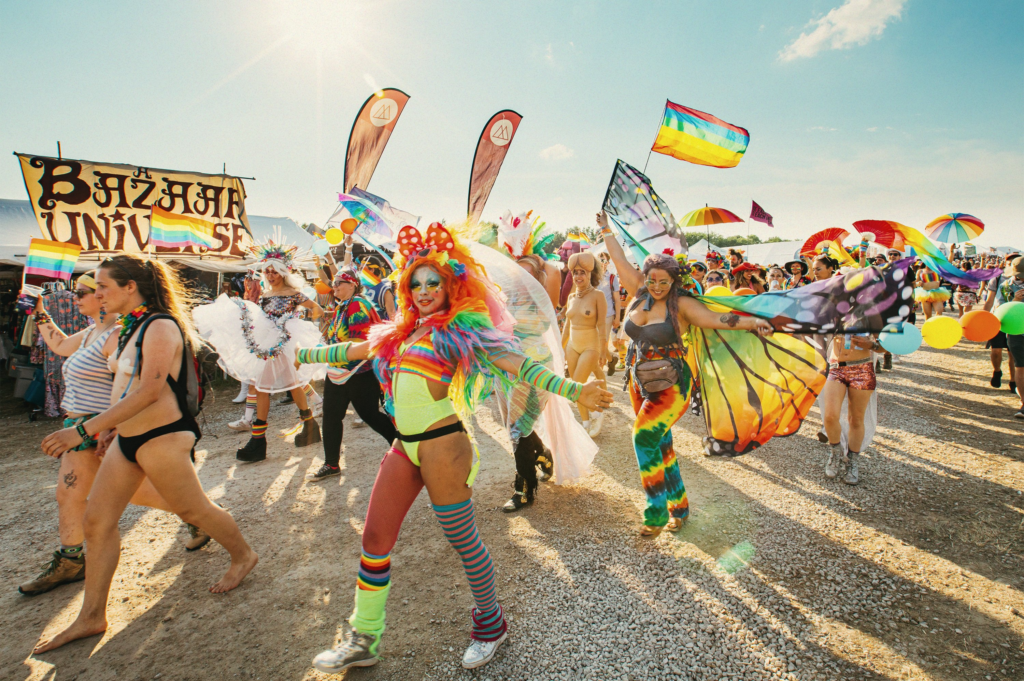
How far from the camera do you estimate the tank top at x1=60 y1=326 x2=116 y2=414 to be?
2.86 metres

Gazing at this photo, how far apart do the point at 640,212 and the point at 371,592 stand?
3560mm

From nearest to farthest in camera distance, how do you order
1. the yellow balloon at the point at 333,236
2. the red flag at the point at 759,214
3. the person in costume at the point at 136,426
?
the person in costume at the point at 136,426, the yellow balloon at the point at 333,236, the red flag at the point at 759,214

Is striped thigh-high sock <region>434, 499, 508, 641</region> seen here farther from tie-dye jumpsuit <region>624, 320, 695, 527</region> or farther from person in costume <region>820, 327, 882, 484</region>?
person in costume <region>820, 327, 882, 484</region>

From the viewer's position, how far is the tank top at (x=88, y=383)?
2857 millimetres

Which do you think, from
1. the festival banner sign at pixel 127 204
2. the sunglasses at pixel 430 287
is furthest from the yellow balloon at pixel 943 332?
the festival banner sign at pixel 127 204

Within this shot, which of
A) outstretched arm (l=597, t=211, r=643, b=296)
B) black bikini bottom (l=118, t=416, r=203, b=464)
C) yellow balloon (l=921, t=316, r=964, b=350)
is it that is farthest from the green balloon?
black bikini bottom (l=118, t=416, r=203, b=464)

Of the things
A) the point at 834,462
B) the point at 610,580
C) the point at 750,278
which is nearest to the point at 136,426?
the point at 610,580

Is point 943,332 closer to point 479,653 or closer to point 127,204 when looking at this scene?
point 479,653

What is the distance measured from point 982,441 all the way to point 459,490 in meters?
6.34

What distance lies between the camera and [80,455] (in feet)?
9.73

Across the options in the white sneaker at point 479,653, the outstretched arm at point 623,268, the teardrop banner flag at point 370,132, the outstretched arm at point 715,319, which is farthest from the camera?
the teardrop banner flag at point 370,132

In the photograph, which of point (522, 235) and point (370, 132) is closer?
point (522, 235)

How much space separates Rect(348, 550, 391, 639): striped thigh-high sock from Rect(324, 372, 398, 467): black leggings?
7.39ft

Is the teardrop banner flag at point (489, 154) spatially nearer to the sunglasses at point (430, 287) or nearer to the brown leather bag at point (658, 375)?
the brown leather bag at point (658, 375)
